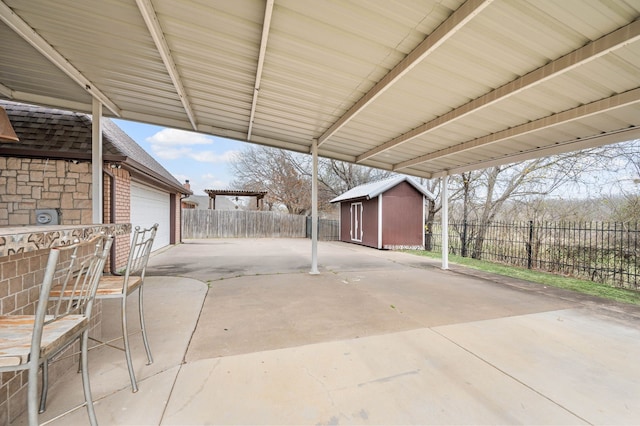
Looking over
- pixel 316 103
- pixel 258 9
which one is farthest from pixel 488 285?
pixel 258 9

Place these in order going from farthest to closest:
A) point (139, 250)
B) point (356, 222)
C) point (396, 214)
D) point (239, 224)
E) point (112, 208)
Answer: point (239, 224), point (356, 222), point (396, 214), point (112, 208), point (139, 250)

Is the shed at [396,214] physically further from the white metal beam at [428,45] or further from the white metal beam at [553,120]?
the white metal beam at [428,45]

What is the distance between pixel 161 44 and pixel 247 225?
1373cm

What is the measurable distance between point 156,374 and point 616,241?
8669 millimetres

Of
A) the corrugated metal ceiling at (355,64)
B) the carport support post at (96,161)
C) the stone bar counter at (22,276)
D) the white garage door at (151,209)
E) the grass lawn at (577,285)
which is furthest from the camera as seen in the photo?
the white garage door at (151,209)

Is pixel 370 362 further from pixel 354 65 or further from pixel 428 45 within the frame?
pixel 354 65

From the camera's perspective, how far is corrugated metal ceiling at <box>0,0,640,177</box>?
2.30 metres

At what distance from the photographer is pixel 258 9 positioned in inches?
94.3

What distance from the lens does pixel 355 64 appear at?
3.07 metres

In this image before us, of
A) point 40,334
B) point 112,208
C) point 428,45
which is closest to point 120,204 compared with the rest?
point 112,208

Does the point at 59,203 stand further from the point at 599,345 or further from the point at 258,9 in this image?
the point at 599,345

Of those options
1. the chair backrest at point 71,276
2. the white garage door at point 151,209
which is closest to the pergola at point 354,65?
the chair backrest at point 71,276

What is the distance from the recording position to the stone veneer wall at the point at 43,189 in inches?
203

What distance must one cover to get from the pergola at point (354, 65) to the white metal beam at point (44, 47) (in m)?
0.02
